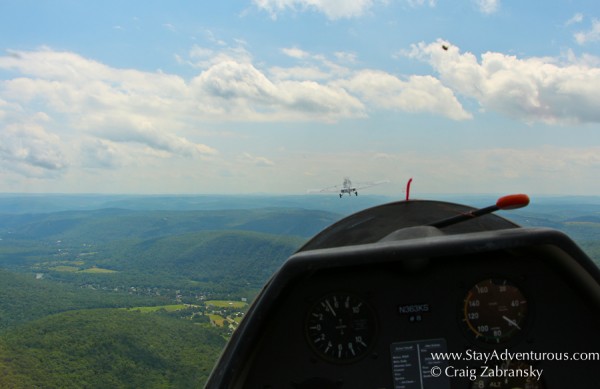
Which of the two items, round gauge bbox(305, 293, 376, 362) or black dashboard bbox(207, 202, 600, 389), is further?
round gauge bbox(305, 293, 376, 362)

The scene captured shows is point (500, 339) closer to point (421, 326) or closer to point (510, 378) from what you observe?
point (510, 378)

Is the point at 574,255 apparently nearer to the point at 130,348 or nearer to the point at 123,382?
the point at 123,382

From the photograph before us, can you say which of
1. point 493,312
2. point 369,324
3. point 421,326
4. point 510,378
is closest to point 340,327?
point 369,324

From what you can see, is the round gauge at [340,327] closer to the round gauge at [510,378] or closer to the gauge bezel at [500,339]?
the gauge bezel at [500,339]

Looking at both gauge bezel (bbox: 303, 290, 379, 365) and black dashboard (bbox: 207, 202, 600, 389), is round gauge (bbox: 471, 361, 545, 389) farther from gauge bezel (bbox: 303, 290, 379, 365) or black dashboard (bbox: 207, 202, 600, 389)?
gauge bezel (bbox: 303, 290, 379, 365)

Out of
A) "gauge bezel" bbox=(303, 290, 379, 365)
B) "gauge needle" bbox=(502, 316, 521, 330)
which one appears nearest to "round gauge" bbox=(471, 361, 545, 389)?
"gauge needle" bbox=(502, 316, 521, 330)

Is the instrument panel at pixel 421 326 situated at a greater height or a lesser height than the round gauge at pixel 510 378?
greater

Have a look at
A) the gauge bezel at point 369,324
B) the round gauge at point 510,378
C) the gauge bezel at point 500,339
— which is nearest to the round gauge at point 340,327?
the gauge bezel at point 369,324

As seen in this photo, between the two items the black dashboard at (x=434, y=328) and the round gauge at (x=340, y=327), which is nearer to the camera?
the black dashboard at (x=434, y=328)
